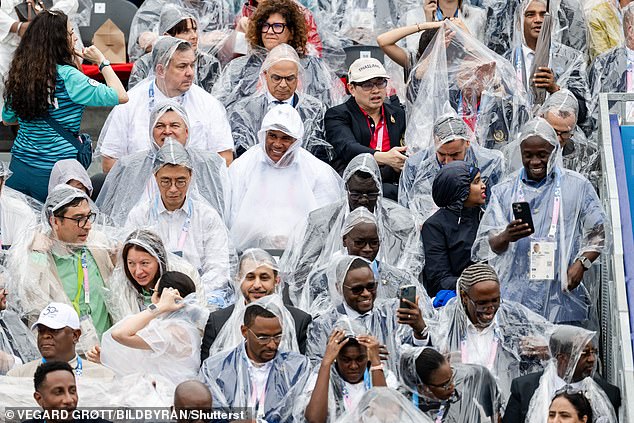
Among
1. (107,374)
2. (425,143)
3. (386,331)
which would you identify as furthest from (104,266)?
(425,143)

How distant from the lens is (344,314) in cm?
910

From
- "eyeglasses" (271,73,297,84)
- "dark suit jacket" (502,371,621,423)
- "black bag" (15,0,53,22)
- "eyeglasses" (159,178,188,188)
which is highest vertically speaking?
"black bag" (15,0,53,22)

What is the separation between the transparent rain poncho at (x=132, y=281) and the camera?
31.0 ft

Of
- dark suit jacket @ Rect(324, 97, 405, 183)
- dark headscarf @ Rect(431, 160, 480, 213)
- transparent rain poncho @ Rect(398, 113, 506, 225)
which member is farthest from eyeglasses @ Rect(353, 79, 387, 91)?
dark headscarf @ Rect(431, 160, 480, 213)

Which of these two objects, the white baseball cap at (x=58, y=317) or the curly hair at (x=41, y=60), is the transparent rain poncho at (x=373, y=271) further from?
the curly hair at (x=41, y=60)

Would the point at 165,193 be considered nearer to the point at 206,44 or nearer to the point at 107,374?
the point at 107,374

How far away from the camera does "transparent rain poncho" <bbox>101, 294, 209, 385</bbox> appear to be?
29.4ft

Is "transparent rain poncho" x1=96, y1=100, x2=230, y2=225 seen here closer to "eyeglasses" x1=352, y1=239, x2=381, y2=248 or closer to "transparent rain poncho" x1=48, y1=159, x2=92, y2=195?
"transparent rain poncho" x1=48, y1=159, x2=92, y2=195

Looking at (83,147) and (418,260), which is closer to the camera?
(418,260)

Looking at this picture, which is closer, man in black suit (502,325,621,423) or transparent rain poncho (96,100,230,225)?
man in black suit (502,325,621,423)

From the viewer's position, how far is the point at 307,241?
33.9ft

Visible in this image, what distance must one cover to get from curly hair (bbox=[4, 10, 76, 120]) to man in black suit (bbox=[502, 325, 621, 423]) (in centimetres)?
413

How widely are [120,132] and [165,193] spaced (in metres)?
1.37

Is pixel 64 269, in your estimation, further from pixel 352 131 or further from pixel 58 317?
pixel 352 131
